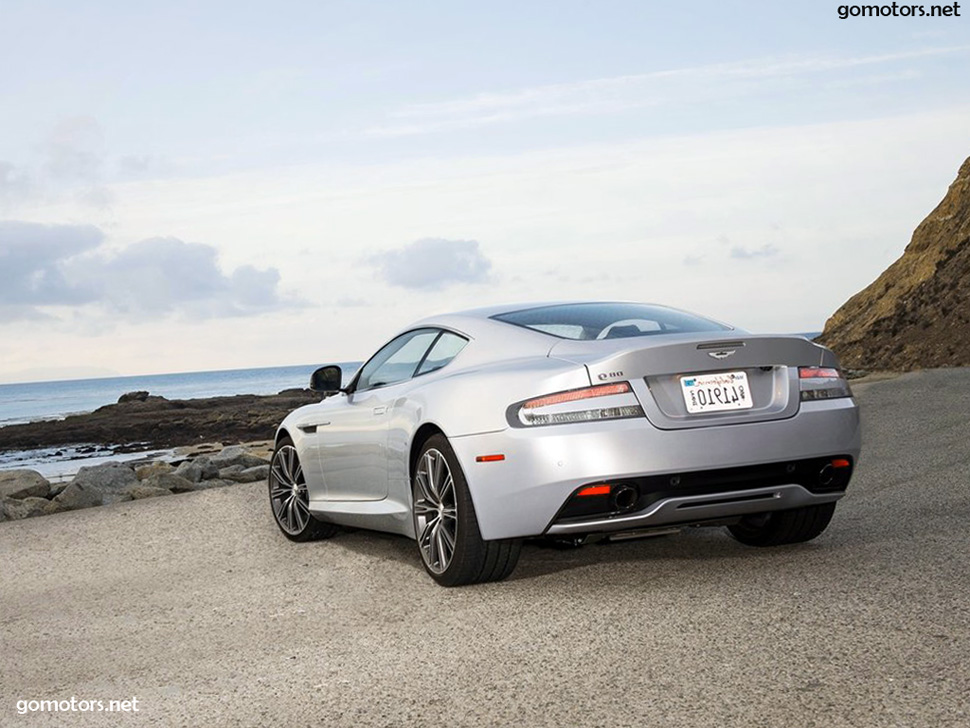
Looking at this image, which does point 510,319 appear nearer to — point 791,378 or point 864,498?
point 791,378

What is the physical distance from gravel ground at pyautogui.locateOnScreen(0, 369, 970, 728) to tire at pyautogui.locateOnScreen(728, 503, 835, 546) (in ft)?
0.35

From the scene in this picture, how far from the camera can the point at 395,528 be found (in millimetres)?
6840

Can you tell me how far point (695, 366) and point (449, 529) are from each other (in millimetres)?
1506

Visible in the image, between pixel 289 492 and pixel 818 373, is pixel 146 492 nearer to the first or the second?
pixel 289 492

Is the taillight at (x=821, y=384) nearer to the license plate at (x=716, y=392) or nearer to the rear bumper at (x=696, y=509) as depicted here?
the license plate at (x=716, y=392)

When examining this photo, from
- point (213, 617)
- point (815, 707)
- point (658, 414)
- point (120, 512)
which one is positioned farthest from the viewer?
point (120, 512)

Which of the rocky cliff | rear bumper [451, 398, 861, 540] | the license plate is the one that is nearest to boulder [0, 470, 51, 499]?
rear bumper [451, 398, 861, 540]

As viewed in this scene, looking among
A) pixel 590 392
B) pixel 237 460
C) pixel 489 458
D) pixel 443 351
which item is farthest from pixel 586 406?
pixel 237 460

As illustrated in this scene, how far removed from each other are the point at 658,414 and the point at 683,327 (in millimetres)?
938

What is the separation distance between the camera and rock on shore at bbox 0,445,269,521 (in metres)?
11.7

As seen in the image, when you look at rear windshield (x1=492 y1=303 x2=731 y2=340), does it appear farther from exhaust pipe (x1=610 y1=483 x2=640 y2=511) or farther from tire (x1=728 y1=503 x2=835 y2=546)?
tire (x1=728 y1=503 x2=835 y2=546)

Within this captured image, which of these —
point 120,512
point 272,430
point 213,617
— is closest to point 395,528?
point 213,617

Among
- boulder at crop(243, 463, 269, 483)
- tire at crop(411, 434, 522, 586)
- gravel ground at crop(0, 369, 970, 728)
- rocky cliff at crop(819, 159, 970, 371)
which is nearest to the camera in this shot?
gravel ground at crop(0, 369, 970, 728)

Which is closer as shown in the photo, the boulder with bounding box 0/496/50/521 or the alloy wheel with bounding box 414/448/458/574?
the alloy wheel with bounding box 414/448/458/574
